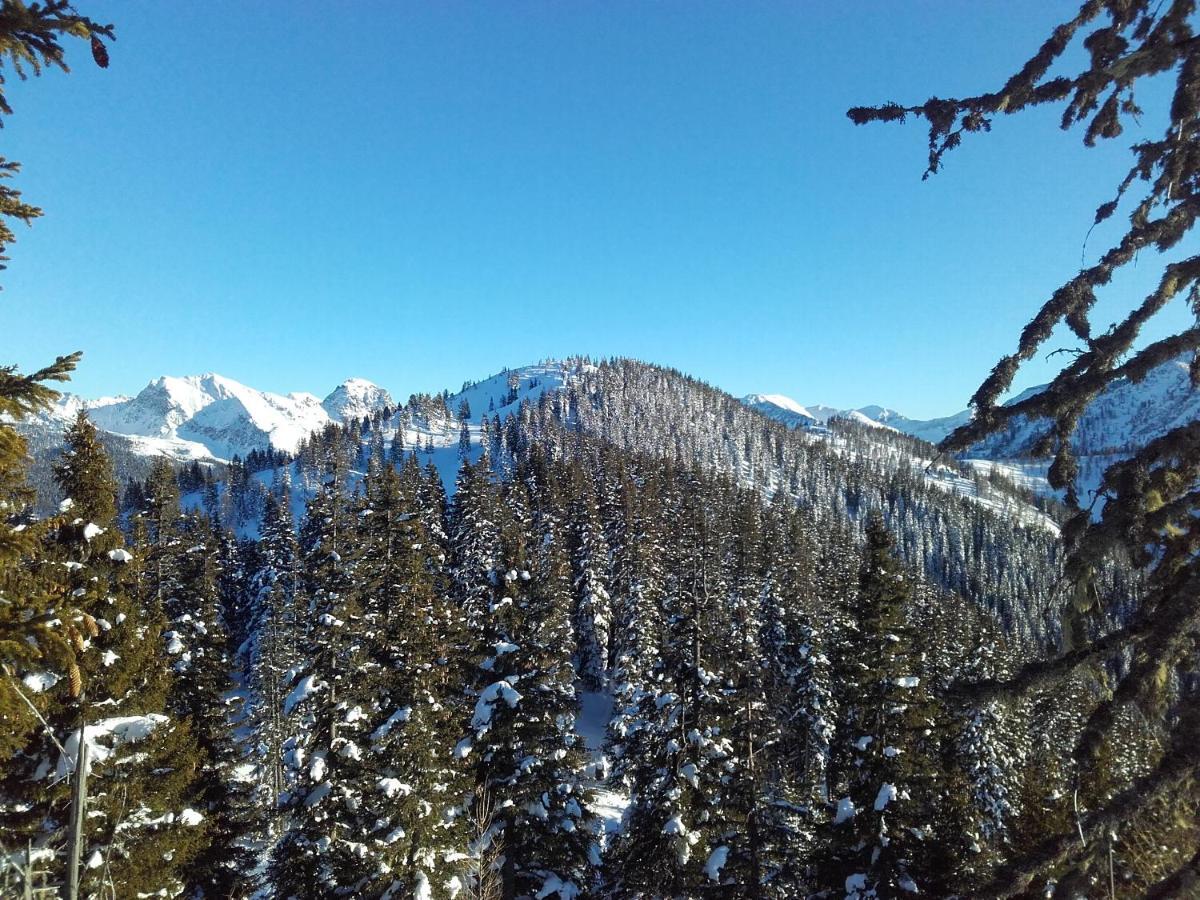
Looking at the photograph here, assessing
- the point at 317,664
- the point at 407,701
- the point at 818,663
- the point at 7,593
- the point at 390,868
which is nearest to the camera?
the point at 7,593

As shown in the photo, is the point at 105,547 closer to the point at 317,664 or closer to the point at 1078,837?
the point at 317,664

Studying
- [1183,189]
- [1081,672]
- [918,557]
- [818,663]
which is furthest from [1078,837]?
[918,557]

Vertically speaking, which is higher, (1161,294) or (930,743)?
(1161,294)

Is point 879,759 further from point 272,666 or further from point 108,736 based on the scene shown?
point 272,666

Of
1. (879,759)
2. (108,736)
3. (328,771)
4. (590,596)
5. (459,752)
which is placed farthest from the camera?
(590,596)

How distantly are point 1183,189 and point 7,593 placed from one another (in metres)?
9.62

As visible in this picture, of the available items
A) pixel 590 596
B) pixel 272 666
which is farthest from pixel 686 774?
pixel 272 666

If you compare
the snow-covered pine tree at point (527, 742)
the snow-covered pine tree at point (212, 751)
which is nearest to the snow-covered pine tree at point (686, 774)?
the snow-covered pine tree at point (527, 742)

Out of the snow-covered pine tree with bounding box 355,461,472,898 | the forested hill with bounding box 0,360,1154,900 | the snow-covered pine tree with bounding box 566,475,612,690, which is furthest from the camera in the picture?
the snow-covered pine tree with bounding box 566,475,612,690

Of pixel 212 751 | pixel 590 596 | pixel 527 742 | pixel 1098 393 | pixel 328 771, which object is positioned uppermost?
→ pixel 1098 393

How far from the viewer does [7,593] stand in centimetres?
487

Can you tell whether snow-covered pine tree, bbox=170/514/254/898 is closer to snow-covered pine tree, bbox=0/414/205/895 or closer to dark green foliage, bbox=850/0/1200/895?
snow-covered pine tree, bbox=0/414/205/895

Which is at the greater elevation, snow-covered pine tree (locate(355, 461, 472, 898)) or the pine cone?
the pine cone

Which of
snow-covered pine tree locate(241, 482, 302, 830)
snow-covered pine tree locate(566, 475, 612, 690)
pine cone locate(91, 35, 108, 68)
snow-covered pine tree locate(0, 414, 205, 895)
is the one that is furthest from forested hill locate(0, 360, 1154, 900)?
snow-covered pine tree locate(566, 475, 612, 690)
